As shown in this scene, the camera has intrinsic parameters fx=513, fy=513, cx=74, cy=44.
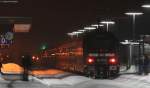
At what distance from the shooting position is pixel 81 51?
4212 centimetres

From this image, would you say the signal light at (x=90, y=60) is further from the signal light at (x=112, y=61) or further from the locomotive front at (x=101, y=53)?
the signal light at (x=112, y=61)

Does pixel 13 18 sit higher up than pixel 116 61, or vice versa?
pixel 13 18

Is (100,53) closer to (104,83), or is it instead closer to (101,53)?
(101,53)

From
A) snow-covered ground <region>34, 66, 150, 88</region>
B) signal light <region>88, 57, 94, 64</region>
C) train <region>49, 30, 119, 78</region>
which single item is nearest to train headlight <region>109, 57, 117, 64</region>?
train <region>49, 30, 119, 78</region>

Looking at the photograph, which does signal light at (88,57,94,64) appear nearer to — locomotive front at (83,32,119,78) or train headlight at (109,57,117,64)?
locomotive front at (83,32,119,78)

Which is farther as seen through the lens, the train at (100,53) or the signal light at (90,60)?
the train at (100,53)

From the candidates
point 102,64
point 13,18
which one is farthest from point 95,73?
point 13,18

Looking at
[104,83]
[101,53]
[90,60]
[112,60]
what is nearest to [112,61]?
[112,60]

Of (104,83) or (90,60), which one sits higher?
(90,60)

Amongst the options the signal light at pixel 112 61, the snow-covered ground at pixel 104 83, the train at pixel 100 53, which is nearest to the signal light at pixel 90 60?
the train at pixel 100 53

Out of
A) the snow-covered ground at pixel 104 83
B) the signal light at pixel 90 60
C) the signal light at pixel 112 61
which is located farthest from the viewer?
the signal light at pixel 112 61

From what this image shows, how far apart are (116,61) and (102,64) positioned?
114 centimetres

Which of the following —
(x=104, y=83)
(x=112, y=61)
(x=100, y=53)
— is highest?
(x=100, y=53)

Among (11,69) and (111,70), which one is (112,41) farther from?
(11,69)
